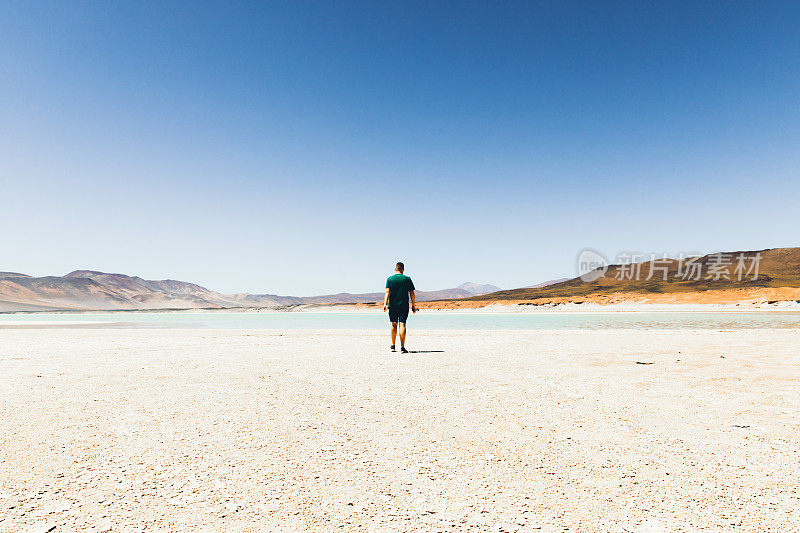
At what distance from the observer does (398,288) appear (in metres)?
12.3

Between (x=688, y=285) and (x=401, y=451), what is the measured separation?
14199 cm

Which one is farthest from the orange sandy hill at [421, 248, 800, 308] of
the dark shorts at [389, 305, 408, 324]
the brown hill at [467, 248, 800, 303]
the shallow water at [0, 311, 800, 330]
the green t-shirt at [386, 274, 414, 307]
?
the dark shorts at [389, 305, 408, 324]

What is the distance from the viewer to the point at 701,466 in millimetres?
3594

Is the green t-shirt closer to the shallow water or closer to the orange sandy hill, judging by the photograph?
the shallow water

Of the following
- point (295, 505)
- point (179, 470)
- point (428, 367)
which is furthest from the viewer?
point (428, 367)

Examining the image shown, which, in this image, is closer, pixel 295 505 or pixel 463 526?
pixel 463 526

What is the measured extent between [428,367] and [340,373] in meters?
1.86

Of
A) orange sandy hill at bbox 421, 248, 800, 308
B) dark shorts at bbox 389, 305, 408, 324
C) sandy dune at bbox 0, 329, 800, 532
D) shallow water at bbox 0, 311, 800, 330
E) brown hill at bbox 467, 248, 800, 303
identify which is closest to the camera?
sandy dune at bbox 0, 329, 800, 532

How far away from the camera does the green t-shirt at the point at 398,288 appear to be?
12.2m

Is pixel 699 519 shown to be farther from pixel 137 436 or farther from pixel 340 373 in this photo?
pixel 340 373

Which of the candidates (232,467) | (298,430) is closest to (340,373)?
(298,430)

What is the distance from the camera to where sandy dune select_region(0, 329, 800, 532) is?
9.27 feet

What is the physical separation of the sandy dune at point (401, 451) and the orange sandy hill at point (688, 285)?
7354 cm

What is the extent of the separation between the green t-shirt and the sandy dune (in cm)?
402
